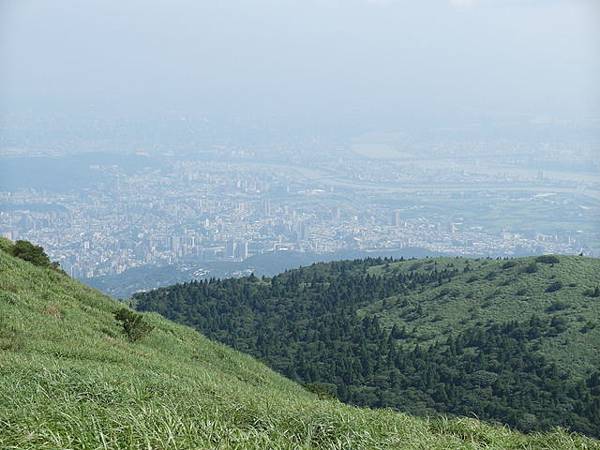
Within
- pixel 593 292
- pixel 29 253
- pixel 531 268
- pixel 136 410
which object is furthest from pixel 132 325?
pixel 531 268

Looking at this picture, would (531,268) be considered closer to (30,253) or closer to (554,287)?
(554,287)

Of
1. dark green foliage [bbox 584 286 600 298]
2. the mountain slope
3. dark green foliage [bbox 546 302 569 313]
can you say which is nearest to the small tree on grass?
the mountain slope

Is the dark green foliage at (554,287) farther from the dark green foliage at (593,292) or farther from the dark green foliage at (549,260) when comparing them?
the dark green foliage at (549,260)

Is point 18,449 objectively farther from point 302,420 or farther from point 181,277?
point 181,277

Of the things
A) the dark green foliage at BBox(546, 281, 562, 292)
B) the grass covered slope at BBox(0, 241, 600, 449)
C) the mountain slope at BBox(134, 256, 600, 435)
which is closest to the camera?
the grass covered slope at BBox(0, 241, 600, 449)

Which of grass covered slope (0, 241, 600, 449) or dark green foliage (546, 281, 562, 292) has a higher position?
grass covered slope (0, 241, 600, 449)

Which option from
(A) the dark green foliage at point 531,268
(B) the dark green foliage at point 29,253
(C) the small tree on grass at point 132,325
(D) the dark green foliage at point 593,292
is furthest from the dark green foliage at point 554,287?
(B) the dark green foliage at point 29,253

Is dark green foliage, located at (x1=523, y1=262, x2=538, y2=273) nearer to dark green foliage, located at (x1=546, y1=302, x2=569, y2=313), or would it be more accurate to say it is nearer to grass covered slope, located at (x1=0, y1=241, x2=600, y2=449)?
dark green foliage, located at (x1=546, y1=302, x2=569, y2=313)
